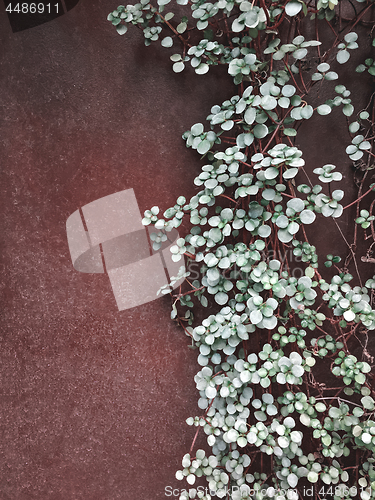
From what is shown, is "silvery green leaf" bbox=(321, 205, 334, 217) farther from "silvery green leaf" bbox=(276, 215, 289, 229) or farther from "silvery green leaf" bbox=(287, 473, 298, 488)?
"silvery green leaf" bbox=(287, 473, 298, 488)

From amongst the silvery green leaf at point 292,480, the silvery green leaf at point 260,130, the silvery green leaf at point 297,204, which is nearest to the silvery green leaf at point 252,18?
the silvery green leaf at point 260,130

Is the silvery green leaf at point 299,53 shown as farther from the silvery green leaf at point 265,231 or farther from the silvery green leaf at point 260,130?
the silvery green leaf at point 265,231

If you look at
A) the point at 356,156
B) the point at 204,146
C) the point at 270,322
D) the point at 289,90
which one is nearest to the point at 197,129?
the point at 204,146

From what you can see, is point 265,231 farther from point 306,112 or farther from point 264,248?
point 306,112

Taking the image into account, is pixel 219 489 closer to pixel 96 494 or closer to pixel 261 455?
pixel 261 455

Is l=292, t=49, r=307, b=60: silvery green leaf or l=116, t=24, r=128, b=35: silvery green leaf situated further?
l=116, t=24, r=128, b=35: silvery green leaf

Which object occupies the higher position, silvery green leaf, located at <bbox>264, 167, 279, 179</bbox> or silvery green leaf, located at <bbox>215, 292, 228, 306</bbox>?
silvery green leaf, located at <bbox>264, 167, 279, 179</bbox>

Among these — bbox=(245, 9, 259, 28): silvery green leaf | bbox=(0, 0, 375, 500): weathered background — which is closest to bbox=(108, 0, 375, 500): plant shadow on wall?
bbox=(245, 9, 259, 28): silvery green leaf

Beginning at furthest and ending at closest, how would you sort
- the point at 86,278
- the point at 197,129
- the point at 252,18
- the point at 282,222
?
the point at 86,278 → the point at 197,129 → the point at 282,222 → the point at 252,18
